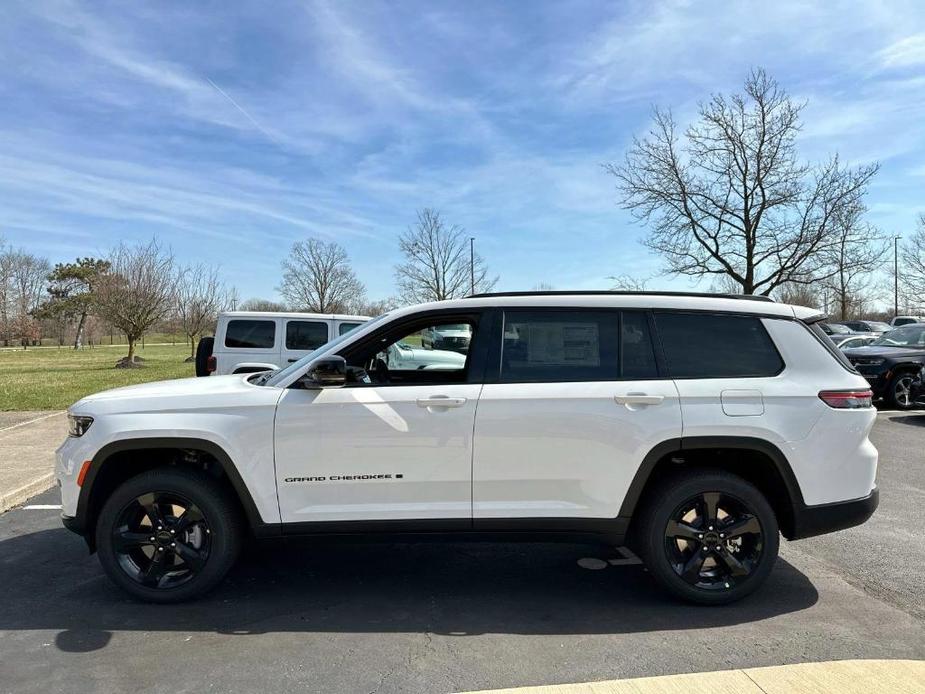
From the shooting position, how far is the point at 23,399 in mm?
13586

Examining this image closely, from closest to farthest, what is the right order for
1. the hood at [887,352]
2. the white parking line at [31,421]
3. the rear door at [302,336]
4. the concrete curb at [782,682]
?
the concrete curb at [782,682], the white parking line at [31,421], the rear door at [302,336], the hood at [887,352]

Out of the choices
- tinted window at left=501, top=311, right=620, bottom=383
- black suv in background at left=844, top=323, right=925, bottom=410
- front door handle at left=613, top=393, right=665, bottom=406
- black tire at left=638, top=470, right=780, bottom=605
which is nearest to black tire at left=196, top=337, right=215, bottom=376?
tinted window at left=501, top=311, right=620, bottom=383

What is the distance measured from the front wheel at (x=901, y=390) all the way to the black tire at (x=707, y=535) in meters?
9.84

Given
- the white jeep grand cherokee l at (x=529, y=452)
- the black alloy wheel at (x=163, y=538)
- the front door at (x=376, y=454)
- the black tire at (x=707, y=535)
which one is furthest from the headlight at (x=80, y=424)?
the black tire at (x=707, y=535)

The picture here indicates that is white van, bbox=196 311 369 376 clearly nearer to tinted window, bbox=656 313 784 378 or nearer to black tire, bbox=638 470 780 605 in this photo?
tinted window, bbox=656 313 784 378

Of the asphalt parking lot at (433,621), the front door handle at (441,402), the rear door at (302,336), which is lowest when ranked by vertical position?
the asphalt parking lot at (433,621)

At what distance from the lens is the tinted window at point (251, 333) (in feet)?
35.7

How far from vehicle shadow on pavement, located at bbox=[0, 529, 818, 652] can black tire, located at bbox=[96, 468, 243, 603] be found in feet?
0.50

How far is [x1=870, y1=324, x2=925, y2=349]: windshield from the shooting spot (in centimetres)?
1224

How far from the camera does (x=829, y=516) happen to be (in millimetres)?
3615

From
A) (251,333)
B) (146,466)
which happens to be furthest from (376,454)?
(251,333)

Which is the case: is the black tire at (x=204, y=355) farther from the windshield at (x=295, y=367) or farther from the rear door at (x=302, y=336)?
the windshield at (x=295, y=367)

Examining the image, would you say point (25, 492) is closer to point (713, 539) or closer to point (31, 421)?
point (31, 421)

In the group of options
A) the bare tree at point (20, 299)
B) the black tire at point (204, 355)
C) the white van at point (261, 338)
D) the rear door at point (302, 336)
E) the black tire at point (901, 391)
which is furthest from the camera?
the bare tree at point (20, 299)
